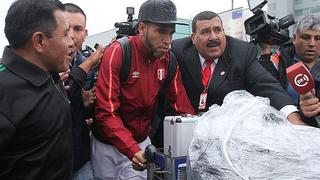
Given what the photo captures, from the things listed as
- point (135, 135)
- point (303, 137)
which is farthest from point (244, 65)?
point (303, 137)

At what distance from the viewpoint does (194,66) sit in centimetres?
270

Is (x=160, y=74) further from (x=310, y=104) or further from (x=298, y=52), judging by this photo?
(x=298, y=52)

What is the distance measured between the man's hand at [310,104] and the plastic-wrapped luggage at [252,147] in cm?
39

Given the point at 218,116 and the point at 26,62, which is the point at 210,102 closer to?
the point at 218,116

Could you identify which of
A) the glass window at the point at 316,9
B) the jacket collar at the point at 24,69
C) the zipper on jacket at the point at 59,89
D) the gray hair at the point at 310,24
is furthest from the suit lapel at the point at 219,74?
the glass window at the point at 316,9

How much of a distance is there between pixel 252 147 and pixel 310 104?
74cm

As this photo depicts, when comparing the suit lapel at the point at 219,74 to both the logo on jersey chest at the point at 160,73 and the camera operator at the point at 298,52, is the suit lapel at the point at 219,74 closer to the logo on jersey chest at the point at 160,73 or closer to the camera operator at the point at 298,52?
the logo on jersey chest at the point at 160,73

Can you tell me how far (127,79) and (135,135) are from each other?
42cm

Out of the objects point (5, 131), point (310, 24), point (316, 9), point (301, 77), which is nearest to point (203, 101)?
point (301, 77)

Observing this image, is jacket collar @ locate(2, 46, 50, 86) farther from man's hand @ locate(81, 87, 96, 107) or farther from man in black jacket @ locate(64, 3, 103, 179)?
man's hand @ locate(81, 87, 96, 107)

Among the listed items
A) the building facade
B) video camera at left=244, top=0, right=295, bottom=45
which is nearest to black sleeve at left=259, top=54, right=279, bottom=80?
video camera at left=244, top=0, right=295, bottom=45

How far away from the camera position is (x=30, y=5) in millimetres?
1599

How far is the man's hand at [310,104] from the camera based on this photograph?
1.85m

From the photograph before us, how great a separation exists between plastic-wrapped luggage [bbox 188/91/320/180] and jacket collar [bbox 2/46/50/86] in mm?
702
